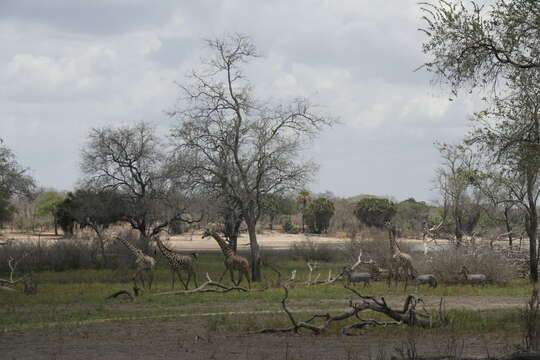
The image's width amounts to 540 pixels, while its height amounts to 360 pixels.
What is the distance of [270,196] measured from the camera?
38750 millimetres

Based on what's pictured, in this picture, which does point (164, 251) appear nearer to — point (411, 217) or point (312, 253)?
point (312, 253)

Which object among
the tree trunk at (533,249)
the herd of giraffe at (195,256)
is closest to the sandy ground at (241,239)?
the tree trunk at (533,249)

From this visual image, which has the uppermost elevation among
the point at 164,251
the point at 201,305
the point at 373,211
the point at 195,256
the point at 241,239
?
the point at 373,211

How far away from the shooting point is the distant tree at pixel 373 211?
293 ft

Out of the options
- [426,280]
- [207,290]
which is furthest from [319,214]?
[207,290]

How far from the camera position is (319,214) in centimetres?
9831

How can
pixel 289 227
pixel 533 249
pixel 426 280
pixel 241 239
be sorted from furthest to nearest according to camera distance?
pixel 289 227 < pixel 241 239 < pixel 533 249 < pixel 426 280

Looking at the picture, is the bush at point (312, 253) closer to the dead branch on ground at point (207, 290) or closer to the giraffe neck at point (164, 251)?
the giraffe neck at point (164, 251)

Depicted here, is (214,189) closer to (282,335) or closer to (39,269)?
(39,269)

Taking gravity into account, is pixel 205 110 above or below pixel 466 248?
above

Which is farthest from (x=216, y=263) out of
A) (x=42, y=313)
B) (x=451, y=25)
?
(x=451, y=25)

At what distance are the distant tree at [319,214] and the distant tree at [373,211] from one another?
3.93 m

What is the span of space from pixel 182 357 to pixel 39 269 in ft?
88.7

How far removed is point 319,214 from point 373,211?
378 inches
